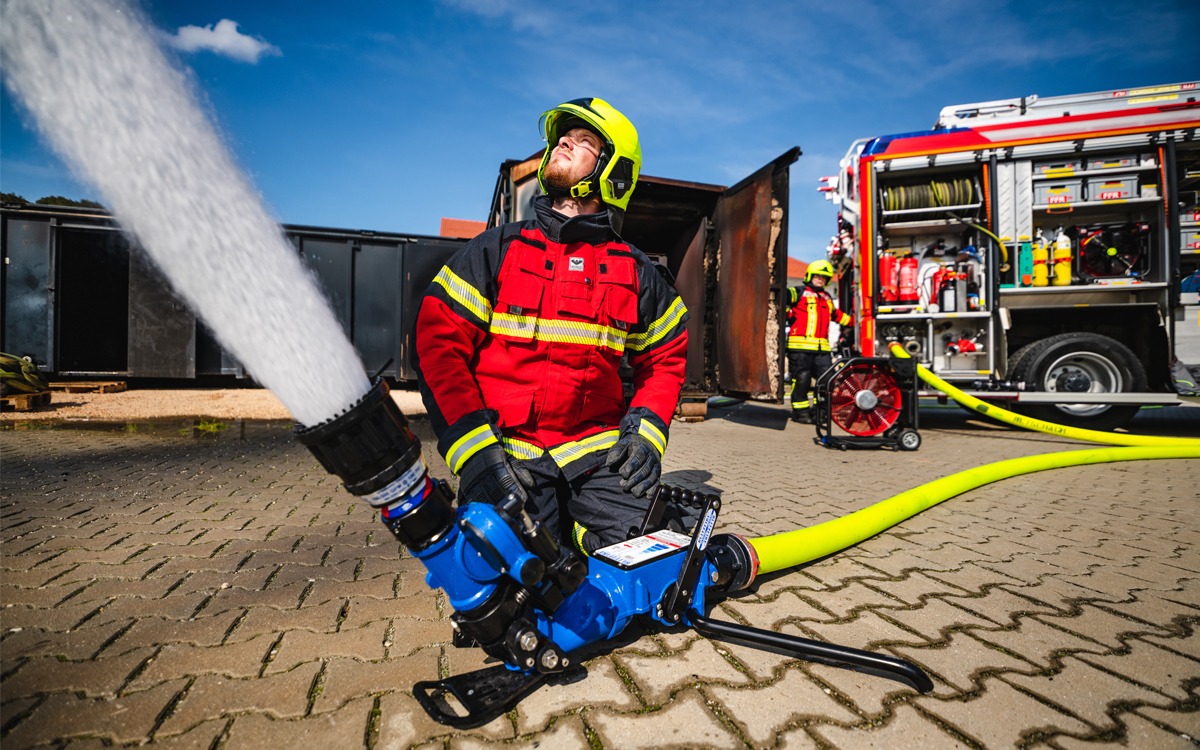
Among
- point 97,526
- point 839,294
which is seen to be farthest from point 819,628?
point 839,294

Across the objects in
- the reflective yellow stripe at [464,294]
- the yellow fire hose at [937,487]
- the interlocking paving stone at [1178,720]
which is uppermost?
the reflective yellow stripe at [464,294]

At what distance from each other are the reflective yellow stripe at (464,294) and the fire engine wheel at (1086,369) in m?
7.69

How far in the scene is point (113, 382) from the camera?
9.48 metres

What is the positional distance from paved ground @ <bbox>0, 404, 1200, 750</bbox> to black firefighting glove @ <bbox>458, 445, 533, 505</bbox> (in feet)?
1.74

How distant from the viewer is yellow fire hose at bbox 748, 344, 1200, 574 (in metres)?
2.46

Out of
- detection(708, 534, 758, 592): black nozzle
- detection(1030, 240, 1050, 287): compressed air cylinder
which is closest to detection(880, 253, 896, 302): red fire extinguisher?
detection(1030, 240, 1050, 287): compressed air cylinder

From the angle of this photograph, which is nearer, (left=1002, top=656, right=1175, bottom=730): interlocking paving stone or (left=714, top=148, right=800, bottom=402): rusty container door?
(left=1002, top=656, right=1175, bottom=730): interlocking paving stone

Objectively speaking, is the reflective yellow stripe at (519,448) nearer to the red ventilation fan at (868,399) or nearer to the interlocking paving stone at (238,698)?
the interlocking paving stone at (238,698)

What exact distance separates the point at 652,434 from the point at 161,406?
874cm

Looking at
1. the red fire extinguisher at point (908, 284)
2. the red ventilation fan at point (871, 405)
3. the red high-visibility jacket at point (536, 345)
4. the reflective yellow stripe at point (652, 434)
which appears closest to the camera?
the red high-visibility jacket at point (536, 345)

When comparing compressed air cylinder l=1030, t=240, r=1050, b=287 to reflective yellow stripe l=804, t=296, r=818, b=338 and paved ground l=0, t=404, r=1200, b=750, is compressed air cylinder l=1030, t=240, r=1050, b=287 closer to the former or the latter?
reflective yellow stripe l=804, t=296, r=818, b=338

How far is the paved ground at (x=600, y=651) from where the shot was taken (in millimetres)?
1430

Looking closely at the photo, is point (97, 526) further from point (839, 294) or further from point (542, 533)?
point (839, 294)

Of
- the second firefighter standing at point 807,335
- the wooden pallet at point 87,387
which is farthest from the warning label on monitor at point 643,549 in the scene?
the wooden pallet at point 87,387
